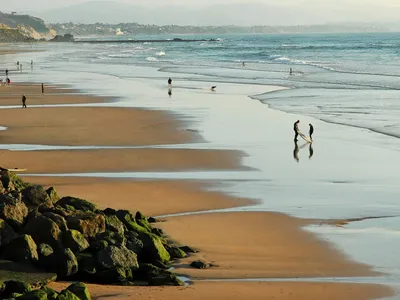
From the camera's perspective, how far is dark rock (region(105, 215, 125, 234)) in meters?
12.9

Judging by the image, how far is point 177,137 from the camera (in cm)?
2891

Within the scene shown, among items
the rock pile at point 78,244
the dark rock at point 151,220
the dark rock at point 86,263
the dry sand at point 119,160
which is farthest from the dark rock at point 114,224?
the dry sand at point 119,160

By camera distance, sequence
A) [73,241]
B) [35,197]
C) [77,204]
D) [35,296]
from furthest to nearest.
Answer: [77,204] < [35,197] < [73,241] < [35,296]

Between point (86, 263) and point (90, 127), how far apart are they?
20635mm

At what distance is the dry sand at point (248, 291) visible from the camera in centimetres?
1088

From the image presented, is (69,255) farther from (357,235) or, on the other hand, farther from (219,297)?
(357,235)

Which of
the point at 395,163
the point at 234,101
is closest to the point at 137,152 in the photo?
the point at 395,163

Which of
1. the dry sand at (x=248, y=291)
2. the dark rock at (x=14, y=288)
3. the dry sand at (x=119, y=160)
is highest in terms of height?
the dark rock at (x=14, y=288)

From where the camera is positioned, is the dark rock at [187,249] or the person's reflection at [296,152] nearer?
the dark rock at [187,249]

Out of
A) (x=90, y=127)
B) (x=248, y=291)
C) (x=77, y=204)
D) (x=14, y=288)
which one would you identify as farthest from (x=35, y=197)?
(x=90, y=127)

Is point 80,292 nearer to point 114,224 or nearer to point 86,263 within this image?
point 86,263

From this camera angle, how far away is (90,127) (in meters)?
32.0

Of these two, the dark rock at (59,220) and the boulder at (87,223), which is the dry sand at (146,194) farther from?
the dark rock at (59,220)

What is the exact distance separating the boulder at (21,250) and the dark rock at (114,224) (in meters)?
1.65
